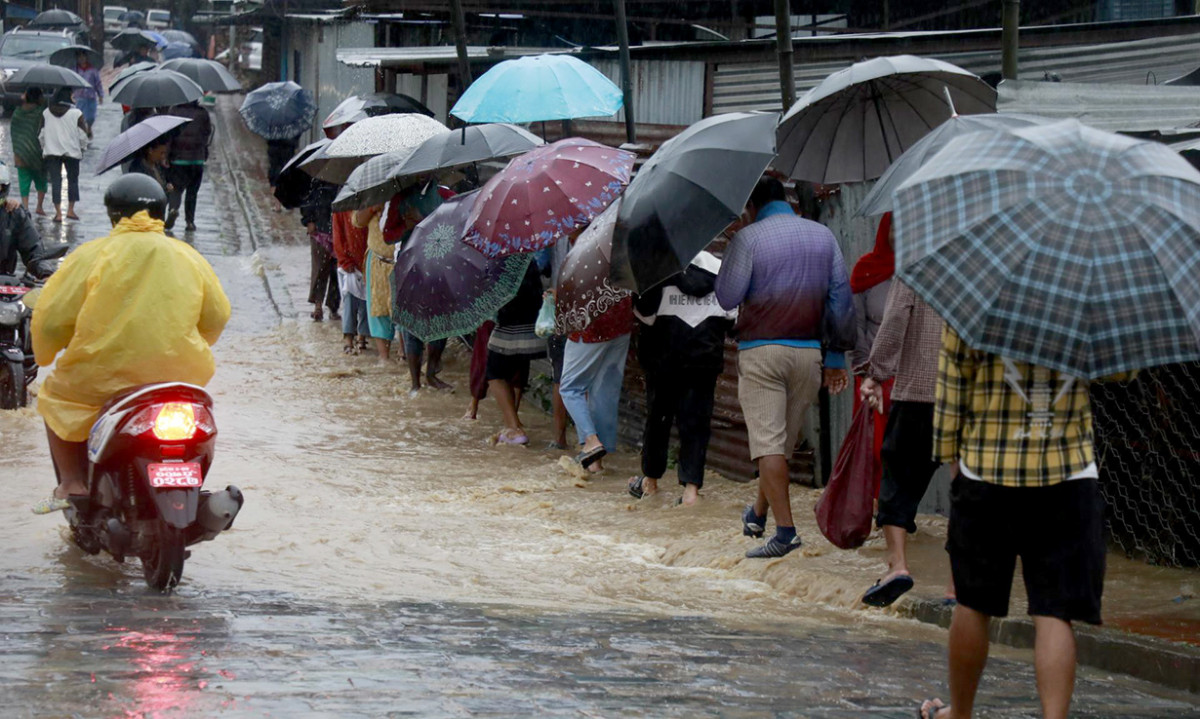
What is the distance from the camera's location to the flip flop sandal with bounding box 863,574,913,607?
21.2 ft

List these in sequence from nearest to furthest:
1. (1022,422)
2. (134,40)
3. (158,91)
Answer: (1022,422) < (158,91) < (134,40)

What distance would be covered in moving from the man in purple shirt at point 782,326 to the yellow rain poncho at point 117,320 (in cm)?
267

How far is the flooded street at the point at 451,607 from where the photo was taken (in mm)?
4922

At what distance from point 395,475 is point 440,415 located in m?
2.24

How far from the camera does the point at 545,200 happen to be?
9203 millimetres

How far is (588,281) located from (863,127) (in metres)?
2.02

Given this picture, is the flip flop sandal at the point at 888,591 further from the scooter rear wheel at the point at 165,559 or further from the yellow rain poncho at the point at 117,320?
the yellow rain poncho at the point at 117,320

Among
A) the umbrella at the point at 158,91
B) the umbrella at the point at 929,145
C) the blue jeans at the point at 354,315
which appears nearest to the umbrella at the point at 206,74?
the umbrella at the point at 158,91

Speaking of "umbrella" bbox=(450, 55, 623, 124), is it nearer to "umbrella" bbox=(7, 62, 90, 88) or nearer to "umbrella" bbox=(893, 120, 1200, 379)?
"umbrella" bbox=(893, 120, 1200, 379)

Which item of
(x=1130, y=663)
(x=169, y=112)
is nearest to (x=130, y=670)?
(x=1130, y=663)

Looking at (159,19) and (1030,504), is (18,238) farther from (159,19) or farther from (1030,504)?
(159,19)

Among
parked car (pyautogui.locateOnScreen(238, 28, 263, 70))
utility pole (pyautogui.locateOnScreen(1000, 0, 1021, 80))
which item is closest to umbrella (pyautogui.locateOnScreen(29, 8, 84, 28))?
parked car (pyautogui.locateOnScreen(238, 28, 263, 70))

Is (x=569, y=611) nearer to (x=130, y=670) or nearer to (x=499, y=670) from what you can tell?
(x=499, y=670)

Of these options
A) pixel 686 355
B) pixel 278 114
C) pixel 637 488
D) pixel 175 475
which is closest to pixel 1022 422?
pixel 175 475
